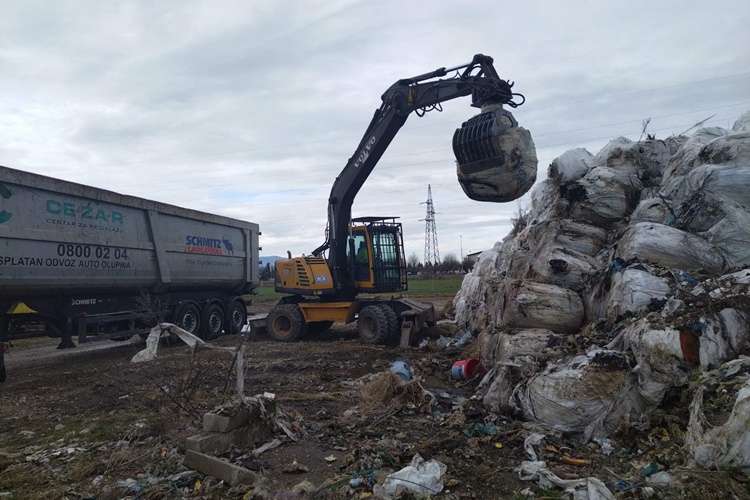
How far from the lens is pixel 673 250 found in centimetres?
559

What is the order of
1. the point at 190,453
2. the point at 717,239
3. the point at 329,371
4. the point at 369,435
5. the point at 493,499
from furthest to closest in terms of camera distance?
the point at 329,371 < the point at 717,239 < the point at 369,435 < the point at 190,453 < the point at 493,499

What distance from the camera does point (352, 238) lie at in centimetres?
1061

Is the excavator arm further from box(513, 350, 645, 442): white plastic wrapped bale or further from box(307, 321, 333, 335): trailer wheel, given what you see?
box(513, 350, 645, 442): white plastic wrapped bale

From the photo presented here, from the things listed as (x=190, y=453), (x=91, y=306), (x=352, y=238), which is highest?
(x=352, y=238)

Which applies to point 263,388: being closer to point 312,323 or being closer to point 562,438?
point 562,438

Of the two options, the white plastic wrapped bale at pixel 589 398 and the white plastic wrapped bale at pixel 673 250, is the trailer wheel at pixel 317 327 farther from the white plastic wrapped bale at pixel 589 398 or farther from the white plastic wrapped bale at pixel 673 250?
the white plastic wrapped bale at pixel 589 398

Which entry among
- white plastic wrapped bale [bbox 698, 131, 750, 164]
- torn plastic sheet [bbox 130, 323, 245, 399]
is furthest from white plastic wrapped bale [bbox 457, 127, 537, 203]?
torn plastic sheet [bbox 130, 323, 245, 399]

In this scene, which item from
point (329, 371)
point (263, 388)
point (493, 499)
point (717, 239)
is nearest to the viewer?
point (493, 499)

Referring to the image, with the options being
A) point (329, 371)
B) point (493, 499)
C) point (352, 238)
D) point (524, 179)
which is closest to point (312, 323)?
point (352, 238)

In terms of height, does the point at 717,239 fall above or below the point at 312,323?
above

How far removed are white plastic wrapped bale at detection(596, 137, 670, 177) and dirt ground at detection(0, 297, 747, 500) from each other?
148 inches

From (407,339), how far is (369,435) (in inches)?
196

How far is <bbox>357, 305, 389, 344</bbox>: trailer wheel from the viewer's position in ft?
31.9

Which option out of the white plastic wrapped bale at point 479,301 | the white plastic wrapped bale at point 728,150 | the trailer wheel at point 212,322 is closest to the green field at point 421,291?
the trailer wheel at point 212,322
